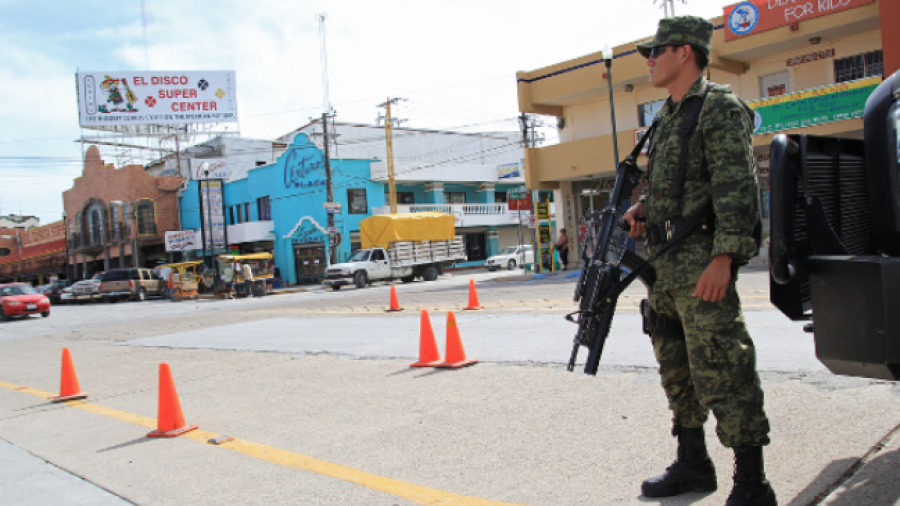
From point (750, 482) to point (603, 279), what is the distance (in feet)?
3.40

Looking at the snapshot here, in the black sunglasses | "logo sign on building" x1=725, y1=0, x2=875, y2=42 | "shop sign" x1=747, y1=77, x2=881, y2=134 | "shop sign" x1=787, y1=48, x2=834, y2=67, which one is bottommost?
the black sunglasses

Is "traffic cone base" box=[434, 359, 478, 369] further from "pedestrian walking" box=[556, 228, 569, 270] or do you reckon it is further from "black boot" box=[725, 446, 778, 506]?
"pedestrian walking" box=[556, 228, 569, 270]

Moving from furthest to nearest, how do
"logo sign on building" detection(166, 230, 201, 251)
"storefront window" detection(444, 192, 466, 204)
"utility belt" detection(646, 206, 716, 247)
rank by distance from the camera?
"storefront window" detection(444, 192, 466, 204)
"logo sign on building" detection(166, 230, 201, 251)
"utility belt" detection(646, 206, 716, 247)

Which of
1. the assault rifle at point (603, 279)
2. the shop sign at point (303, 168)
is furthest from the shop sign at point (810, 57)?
the shop sign at point (303, 168)

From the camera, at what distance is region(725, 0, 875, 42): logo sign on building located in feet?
63.8

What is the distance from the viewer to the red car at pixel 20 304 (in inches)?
1016

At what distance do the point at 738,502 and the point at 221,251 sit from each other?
43377mm

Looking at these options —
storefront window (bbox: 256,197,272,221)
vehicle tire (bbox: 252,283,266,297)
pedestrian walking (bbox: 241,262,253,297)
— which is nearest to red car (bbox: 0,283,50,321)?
pedestrian walking (bbox: 241,262,253,297)

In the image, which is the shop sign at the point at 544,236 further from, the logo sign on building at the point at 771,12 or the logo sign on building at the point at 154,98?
the logo sign on building at the point at 154,98

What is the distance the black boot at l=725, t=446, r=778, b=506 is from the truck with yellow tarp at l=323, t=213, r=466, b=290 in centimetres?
2762

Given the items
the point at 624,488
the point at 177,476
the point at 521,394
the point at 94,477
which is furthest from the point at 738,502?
the point at 94,477

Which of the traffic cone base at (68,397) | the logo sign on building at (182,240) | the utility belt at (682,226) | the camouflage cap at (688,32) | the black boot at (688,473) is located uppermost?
the logo sign on building at (182,240)

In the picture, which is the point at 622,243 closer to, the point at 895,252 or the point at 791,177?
the point at 791,177

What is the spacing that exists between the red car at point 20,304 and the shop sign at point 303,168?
17.5m
